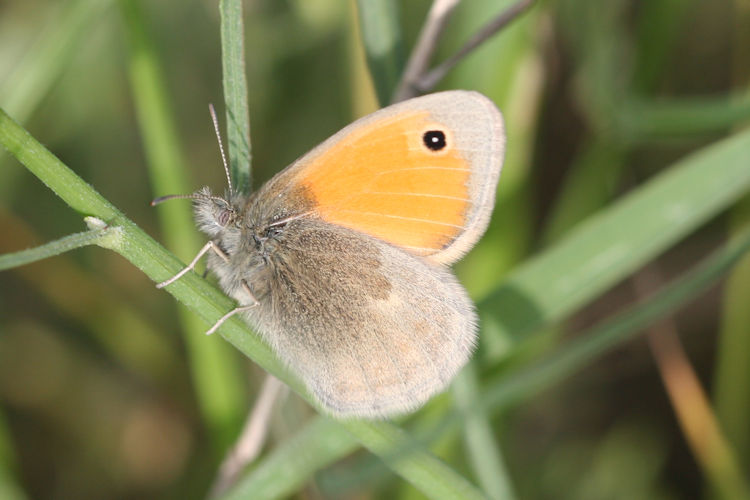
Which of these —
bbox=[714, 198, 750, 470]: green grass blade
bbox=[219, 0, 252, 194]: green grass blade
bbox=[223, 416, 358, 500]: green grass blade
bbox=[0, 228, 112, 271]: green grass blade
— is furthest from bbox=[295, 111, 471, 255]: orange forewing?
bbox=[714, 198, 750, 470]: green grass blade

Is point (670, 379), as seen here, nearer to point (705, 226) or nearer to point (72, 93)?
point (705, 226)

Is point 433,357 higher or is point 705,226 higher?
point 433,357

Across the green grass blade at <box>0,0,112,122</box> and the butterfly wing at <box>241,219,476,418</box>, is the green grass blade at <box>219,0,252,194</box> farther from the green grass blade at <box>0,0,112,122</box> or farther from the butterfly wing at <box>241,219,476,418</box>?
the green grass blade at <box>0,0,112,122</box>

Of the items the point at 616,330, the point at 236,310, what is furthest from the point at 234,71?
the point at 616,330

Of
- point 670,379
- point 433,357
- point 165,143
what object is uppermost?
point 165,143

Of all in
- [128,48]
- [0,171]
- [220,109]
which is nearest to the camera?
[128,48]

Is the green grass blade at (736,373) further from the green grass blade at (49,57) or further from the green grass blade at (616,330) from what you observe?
the green grass blade at (49,57)

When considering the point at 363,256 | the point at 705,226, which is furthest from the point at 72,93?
the point at 705,226
